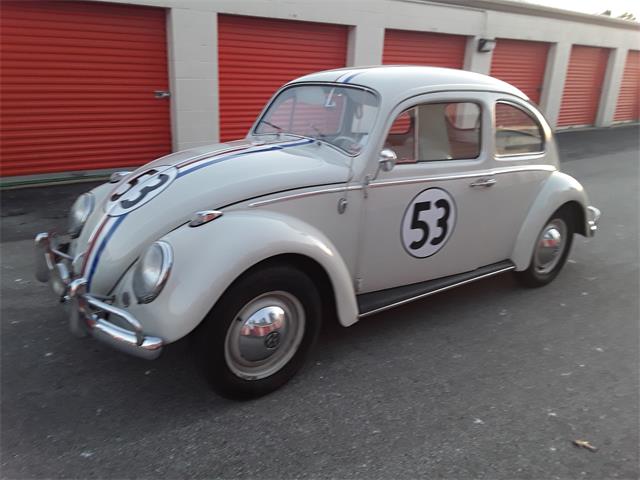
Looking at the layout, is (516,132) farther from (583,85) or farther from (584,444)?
(583,85)

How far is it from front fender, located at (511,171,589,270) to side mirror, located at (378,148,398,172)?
1.59 meters

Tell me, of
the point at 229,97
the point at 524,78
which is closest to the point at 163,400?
the point at 229,97

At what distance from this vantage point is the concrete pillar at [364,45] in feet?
32.4

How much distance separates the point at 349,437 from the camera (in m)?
2.54

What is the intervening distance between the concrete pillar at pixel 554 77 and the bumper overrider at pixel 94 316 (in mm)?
14695

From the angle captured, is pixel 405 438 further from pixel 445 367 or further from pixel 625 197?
pixel 625 197

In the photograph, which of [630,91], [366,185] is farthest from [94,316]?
[630,91]

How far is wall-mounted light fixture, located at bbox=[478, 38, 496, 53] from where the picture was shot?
12268 mm

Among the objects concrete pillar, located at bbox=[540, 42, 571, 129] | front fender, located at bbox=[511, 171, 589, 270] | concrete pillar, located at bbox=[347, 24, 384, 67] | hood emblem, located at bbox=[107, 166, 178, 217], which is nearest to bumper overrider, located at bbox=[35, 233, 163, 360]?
hood emblem, located at bbox=[107, 166, 178, 217]

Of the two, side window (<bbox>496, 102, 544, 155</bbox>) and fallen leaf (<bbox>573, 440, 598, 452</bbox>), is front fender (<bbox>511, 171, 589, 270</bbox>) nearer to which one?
side window (<bbox>496, 102, 544, 155</bbox>)

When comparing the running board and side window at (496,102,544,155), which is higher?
side window at (496,102,544,155)

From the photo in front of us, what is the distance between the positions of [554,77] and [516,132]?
41.5ft

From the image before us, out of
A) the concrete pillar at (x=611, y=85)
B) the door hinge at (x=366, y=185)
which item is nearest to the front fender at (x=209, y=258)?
the door hinge at (x=366, y=185)

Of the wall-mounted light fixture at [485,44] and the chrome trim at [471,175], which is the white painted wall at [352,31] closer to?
the wall-mounted light fixture at [485,44]
